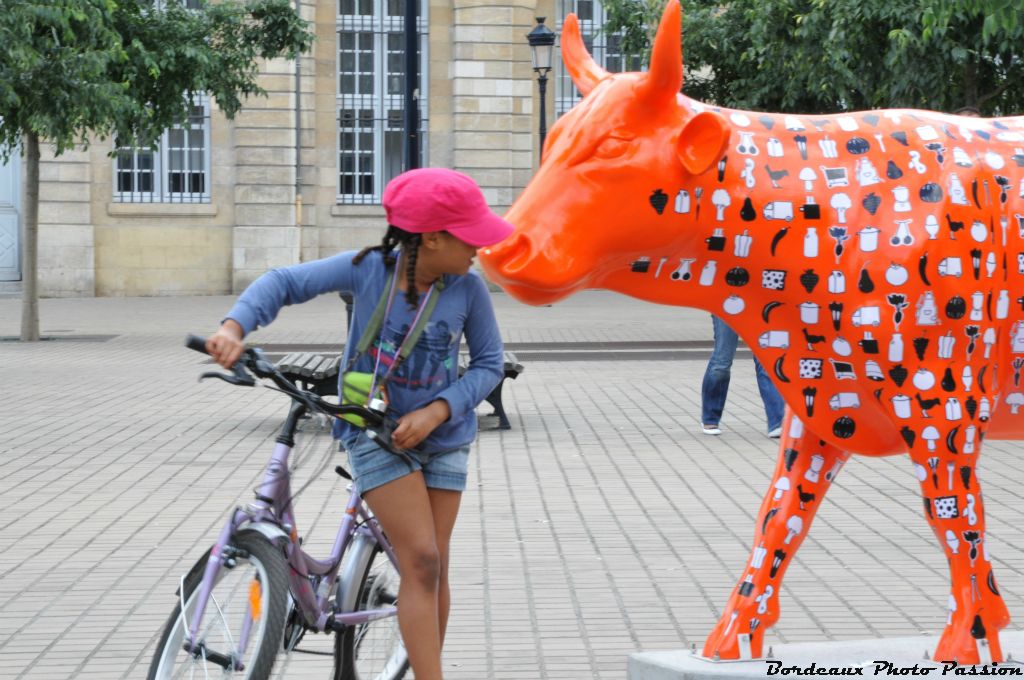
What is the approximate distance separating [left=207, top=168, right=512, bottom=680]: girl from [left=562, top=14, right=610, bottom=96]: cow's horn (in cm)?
49

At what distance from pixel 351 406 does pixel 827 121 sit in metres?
1.61

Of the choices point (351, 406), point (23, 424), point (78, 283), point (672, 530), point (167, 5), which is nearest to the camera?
point (351, 406)

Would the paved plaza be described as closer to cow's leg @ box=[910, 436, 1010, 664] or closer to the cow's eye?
cow's leg @ box=[910, 436, 1010, 664]

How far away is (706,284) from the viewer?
4.09 m

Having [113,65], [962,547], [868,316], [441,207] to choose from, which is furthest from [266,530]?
[113,65]

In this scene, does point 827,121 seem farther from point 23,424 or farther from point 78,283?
point 78,283

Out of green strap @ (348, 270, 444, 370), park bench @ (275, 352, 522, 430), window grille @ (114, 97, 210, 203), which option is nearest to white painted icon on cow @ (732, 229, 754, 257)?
green strap @ (348, 270, 444, 370)

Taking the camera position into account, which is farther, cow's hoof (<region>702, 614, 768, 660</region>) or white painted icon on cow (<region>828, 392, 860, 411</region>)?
cow's hoof (<region>702, 614, 768, 660</region>)

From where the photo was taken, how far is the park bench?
392 inches

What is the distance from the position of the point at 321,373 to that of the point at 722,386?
9.24ft

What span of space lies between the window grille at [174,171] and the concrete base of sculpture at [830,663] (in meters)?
25.2

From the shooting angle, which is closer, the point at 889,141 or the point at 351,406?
the point at 351,406

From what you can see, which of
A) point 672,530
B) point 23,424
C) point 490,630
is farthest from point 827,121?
point 23,424

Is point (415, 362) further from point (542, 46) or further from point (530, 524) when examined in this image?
point (542, 46)
